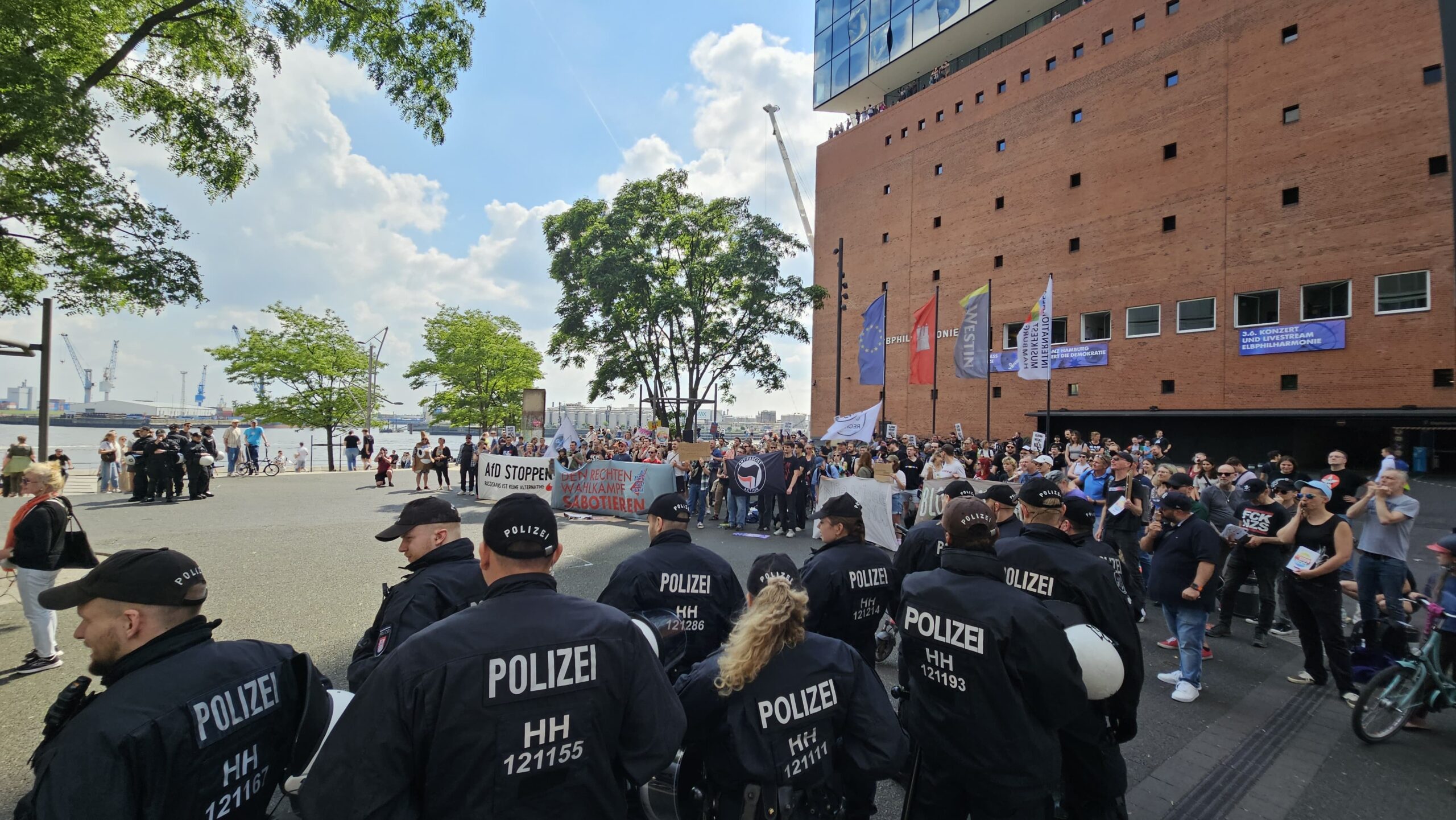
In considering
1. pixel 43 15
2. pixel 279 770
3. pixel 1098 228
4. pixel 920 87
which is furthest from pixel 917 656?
pixel 920 87

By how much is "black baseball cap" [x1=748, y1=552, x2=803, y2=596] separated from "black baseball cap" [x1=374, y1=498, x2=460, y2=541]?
5.59 ft

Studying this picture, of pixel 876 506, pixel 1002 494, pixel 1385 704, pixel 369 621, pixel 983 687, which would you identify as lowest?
pixel 369 621

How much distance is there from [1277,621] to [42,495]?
1303 centimetres

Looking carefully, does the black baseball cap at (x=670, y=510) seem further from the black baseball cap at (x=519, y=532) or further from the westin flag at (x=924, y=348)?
the westin flag at (x=924, y=348)

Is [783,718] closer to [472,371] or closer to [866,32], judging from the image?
[472,371]

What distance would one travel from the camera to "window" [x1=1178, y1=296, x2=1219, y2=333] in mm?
26797

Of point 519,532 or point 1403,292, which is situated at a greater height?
point 1403,292

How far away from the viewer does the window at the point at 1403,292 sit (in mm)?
21531

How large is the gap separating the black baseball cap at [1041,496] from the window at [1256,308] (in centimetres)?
2883

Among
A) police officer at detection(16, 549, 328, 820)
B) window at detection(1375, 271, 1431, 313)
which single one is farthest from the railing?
police officer at detection(16, 549, 328, 820)

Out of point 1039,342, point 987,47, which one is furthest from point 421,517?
point 987,47

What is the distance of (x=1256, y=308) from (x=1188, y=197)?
19.0ft

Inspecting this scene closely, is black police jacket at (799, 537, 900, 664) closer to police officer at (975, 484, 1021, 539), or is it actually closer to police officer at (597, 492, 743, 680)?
police officer at (597, 492, 743, 680)

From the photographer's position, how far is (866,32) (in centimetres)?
4566
